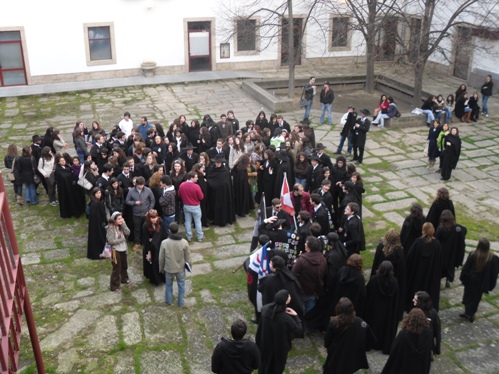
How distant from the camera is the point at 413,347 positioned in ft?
21.0

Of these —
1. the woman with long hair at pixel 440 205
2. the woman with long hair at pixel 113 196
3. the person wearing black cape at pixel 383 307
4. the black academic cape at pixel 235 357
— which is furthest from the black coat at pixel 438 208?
the woman with long hair at pixel 113 196

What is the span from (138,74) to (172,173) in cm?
1408

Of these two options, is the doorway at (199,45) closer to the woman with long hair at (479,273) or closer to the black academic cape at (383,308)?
the woman with long hair at (479,273)

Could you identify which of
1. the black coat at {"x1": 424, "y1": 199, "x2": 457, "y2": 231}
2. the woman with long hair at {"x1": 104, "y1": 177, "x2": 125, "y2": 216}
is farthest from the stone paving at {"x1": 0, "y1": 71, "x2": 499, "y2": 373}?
the black coat at {"x1": 424, "y1": 199, "x2": 457, "y2": 231}

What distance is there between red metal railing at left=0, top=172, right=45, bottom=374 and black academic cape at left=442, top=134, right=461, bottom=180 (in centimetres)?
1074

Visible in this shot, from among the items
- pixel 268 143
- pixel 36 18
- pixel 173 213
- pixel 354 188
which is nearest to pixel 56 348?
pixel 173 213

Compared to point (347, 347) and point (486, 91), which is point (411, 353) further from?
point (486, 91)

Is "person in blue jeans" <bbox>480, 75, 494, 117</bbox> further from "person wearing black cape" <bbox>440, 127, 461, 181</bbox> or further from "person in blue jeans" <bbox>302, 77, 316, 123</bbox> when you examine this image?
"person wearing black cape" <bbox>440, 127, 461, 181</bbox>

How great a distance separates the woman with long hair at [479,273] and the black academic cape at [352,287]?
1.75 m

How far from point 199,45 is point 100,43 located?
4.26 m

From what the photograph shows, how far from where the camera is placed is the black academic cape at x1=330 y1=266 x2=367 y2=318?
743 cm

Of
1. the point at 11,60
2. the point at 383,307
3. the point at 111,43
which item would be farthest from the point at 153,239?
the point at 11,60

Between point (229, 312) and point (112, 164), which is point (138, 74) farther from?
point (229, 312)

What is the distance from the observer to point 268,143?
44.5 ft
